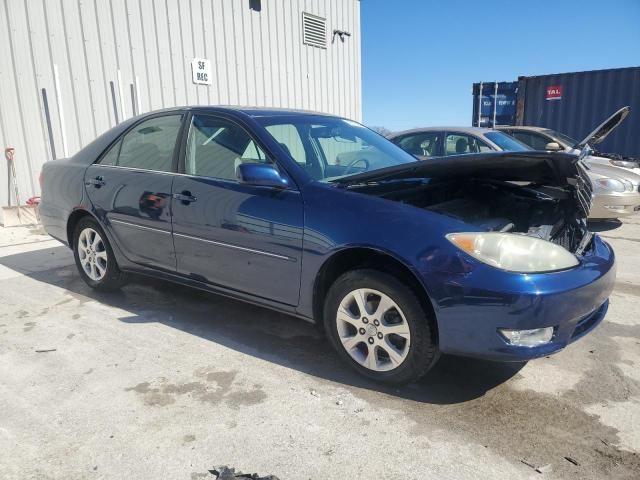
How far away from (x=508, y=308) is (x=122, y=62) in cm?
750

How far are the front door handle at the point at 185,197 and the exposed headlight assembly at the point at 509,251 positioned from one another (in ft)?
5.81

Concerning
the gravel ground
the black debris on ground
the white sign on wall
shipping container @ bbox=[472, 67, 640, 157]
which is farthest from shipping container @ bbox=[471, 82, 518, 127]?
the black debris on ground

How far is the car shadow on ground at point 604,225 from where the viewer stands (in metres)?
7.08

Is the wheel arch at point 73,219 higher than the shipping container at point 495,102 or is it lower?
lower

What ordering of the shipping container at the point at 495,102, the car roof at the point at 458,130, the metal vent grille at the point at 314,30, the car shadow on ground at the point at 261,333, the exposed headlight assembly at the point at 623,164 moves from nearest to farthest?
1. the car shadow on ground at the point at 261,333
2. the car roof at the point at 458,130
3. the exposed headlight assembly at the point at 623,164
4. the metal vent grille at the point at 314,30
5. the shipping container at the point at 495,102

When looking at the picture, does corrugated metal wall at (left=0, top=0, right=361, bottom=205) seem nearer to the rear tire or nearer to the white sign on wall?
the white sign on wall

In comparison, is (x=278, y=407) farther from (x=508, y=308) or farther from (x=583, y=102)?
(x=583, y=102)

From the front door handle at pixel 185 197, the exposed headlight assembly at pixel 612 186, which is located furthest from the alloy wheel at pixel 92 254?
the exposed headlight assembly at pixel 612 186

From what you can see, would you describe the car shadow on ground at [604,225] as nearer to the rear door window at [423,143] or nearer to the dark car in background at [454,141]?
the dark car in background at [454,141]

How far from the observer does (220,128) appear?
11.3 ft

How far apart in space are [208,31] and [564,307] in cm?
841

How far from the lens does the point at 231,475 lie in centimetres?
203

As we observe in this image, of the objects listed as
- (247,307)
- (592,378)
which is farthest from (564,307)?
(247,307)

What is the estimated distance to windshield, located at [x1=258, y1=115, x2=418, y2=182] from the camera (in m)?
3.21
